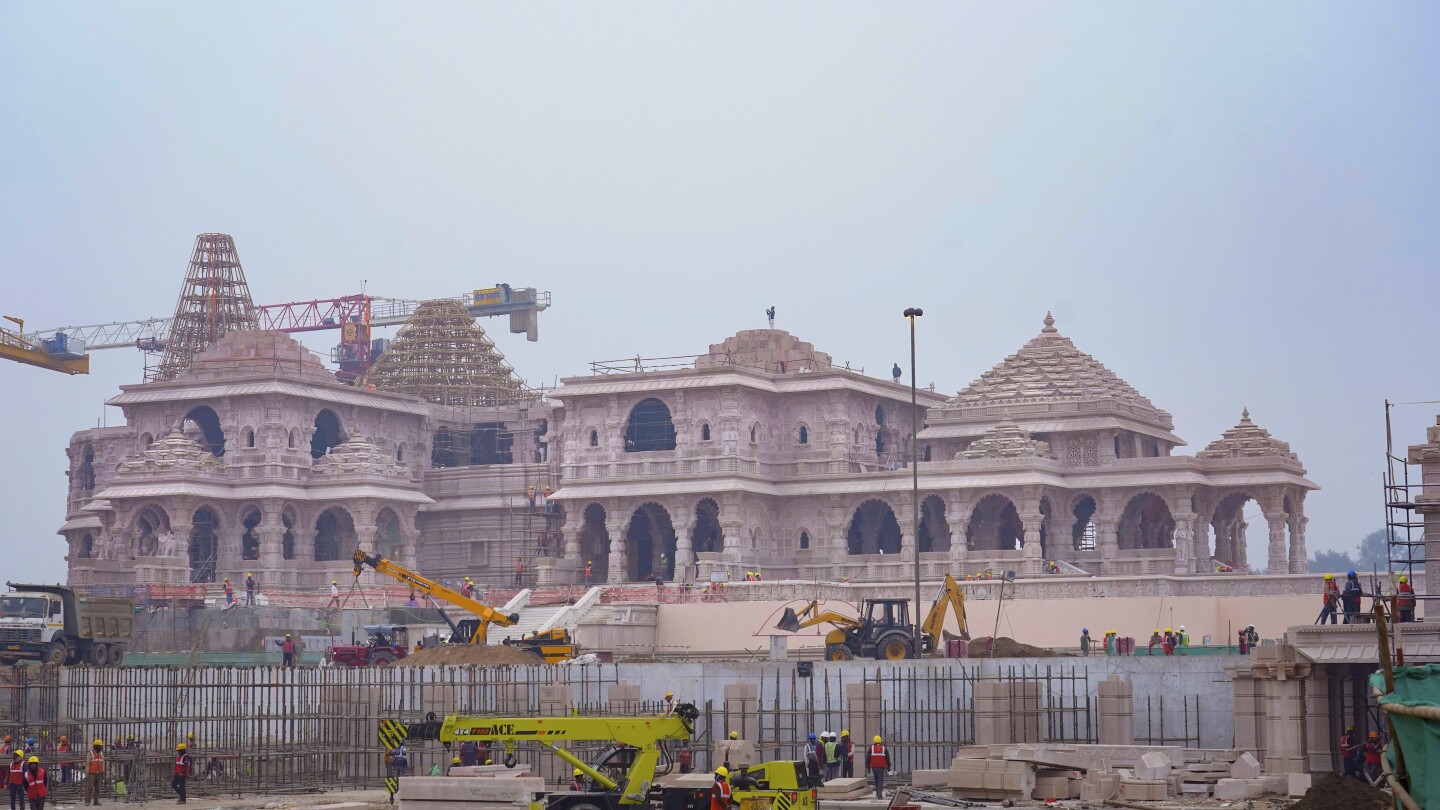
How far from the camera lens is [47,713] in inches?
2251

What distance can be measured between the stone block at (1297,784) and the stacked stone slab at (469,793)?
46.4 ft

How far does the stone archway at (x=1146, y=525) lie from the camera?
90500mm

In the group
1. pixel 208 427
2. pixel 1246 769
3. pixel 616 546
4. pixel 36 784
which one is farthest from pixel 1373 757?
pixel 208 427

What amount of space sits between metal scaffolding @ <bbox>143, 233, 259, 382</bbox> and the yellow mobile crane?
3593 inches

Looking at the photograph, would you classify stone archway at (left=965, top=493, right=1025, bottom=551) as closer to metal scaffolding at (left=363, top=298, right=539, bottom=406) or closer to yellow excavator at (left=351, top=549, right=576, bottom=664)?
yellow excavator at (left=351, top=549, right=576, bottom=664)

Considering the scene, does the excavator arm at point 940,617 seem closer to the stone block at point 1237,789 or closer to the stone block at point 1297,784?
the stone block at point 1237,789

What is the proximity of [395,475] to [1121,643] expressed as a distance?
43389mm

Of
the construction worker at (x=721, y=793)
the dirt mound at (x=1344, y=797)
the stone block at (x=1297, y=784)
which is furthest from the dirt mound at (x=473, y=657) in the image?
the dirt mound at (x=1344, y=797)

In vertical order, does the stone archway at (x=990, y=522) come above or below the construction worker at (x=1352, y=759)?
above

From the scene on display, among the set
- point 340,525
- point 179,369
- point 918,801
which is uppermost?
point 179,369

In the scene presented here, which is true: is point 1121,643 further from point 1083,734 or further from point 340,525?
point 340,525

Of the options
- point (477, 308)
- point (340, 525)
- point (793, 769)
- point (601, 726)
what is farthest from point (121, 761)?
point (477, 308)

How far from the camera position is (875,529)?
94.6 m

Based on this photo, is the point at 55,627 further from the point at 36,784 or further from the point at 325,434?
the point at 325,434
